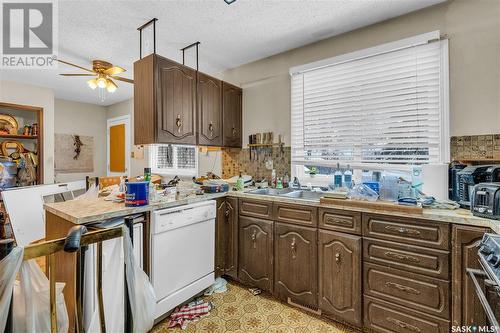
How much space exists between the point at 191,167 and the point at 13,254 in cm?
331

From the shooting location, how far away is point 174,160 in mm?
4340

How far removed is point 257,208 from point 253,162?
0.98 metres

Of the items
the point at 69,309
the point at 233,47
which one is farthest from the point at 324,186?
the point at 69,309

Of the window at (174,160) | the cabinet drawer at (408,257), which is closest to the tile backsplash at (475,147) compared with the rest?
the cabinet drawer at (408,257)

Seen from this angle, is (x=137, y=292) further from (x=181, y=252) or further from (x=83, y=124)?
(x=83, y=124)

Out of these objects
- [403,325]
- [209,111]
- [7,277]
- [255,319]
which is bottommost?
[255,319]

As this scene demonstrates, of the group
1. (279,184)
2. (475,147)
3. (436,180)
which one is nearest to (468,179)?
(436,180)

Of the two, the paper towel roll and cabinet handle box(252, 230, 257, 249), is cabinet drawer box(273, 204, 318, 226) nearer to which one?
cabinet handle box(252, 230, 257, 249)

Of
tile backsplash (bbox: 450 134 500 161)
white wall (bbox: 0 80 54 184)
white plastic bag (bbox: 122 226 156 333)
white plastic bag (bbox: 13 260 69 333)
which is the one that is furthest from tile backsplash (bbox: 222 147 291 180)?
white wall (bbox: 0 80 54 184)

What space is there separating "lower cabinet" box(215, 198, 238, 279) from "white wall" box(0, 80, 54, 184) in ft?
11.7

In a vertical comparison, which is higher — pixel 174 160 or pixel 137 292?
pixel 174 160

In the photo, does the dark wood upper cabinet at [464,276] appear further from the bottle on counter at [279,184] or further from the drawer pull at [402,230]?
the bottle on counter at [279,184]

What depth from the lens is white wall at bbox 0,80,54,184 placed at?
3.70 m

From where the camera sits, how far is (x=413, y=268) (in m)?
1.51
